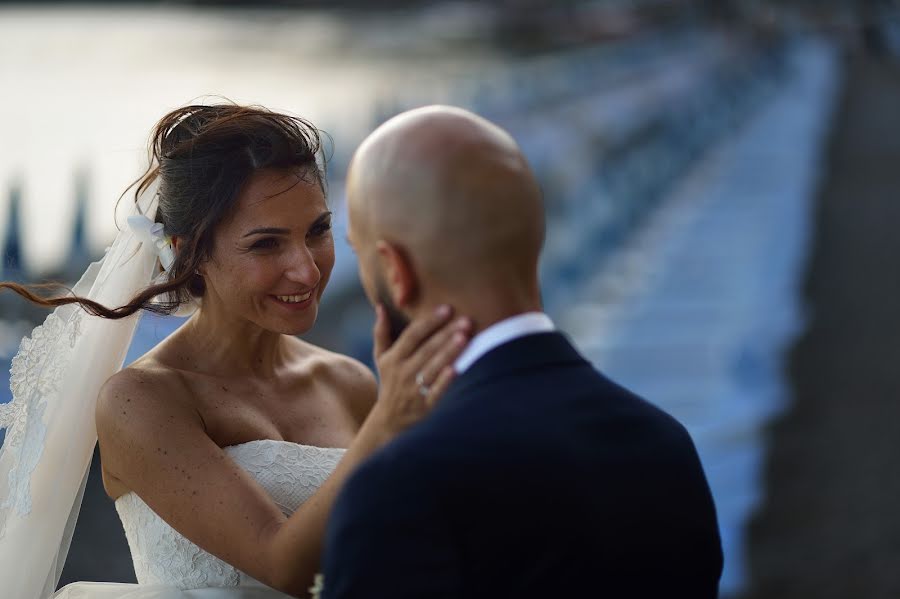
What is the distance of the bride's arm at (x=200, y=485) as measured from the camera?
1960mm

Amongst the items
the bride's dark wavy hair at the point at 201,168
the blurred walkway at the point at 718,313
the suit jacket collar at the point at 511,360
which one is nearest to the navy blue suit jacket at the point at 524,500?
the suit jacket collar at the point at 511,360

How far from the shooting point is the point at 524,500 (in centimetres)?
152

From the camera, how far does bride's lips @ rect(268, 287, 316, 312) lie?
229 cm

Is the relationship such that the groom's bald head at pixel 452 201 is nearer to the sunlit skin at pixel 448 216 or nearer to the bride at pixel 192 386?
the sunlit skin at pixel 448 216

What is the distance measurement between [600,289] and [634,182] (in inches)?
118

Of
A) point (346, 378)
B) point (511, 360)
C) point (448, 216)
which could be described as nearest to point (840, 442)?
point (346, 378)

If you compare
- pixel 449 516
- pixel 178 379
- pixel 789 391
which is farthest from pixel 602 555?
pixel 789 391

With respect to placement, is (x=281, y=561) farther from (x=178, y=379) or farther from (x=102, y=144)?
(x=102, y=144)

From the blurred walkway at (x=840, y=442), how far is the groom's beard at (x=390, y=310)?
12.1 ft

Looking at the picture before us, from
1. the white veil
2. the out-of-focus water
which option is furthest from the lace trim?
the out-of-focus water

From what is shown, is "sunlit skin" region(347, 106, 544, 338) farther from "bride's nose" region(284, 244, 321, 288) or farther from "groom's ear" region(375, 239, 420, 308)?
"bride's nose" region(284, 244, 321, 288)

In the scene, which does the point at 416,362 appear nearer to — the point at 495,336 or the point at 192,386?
the point at 495,336

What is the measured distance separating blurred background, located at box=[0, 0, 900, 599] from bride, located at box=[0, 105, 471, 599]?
0.24 meters

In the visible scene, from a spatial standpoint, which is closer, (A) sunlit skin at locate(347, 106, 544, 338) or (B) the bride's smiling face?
(A) sunlit skin at locate(347, 106, 544, 338)
